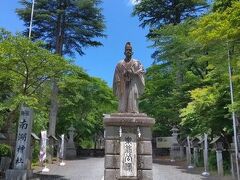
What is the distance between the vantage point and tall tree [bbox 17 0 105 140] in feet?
97.9

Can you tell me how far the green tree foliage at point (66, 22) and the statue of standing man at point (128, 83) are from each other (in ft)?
→ 64.0

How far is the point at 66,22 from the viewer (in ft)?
100

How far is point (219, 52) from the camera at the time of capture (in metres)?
17.9

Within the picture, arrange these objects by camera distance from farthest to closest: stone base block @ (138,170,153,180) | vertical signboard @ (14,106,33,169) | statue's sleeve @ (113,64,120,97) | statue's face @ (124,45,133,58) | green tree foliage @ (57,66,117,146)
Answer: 1. green tree foliage @ (57,66,117,146)
2. vertical signboard @ (14,106,33,169)
3. statue's face @ (124,45,133,58)
4. statue's sleeve @ (113,64,120,97)
5. stone base block @ (138,170,153,180)

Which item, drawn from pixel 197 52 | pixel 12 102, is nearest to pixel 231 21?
pixel 12 102

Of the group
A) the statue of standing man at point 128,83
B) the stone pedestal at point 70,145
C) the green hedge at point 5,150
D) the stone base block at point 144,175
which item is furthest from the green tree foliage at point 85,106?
the stone base block at point 144,175

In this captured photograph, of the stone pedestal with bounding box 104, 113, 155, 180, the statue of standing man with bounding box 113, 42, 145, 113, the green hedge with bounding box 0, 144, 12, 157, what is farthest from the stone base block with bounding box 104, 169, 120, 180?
the green hedge with bounding box 0, 144, 12, 157

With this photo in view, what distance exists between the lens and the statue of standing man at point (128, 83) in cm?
1075

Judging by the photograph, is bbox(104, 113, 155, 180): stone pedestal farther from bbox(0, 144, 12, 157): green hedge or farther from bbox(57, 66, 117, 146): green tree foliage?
bbox(57, 66, 117, 146): green tree foliage

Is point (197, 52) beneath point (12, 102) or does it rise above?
above

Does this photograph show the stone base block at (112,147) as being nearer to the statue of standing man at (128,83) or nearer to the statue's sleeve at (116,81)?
the statue of standing man at (128,83)

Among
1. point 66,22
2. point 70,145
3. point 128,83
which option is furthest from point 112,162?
point 70,145

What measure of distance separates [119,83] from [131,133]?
1.60 metres

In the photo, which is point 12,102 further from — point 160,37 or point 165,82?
point 165,82
